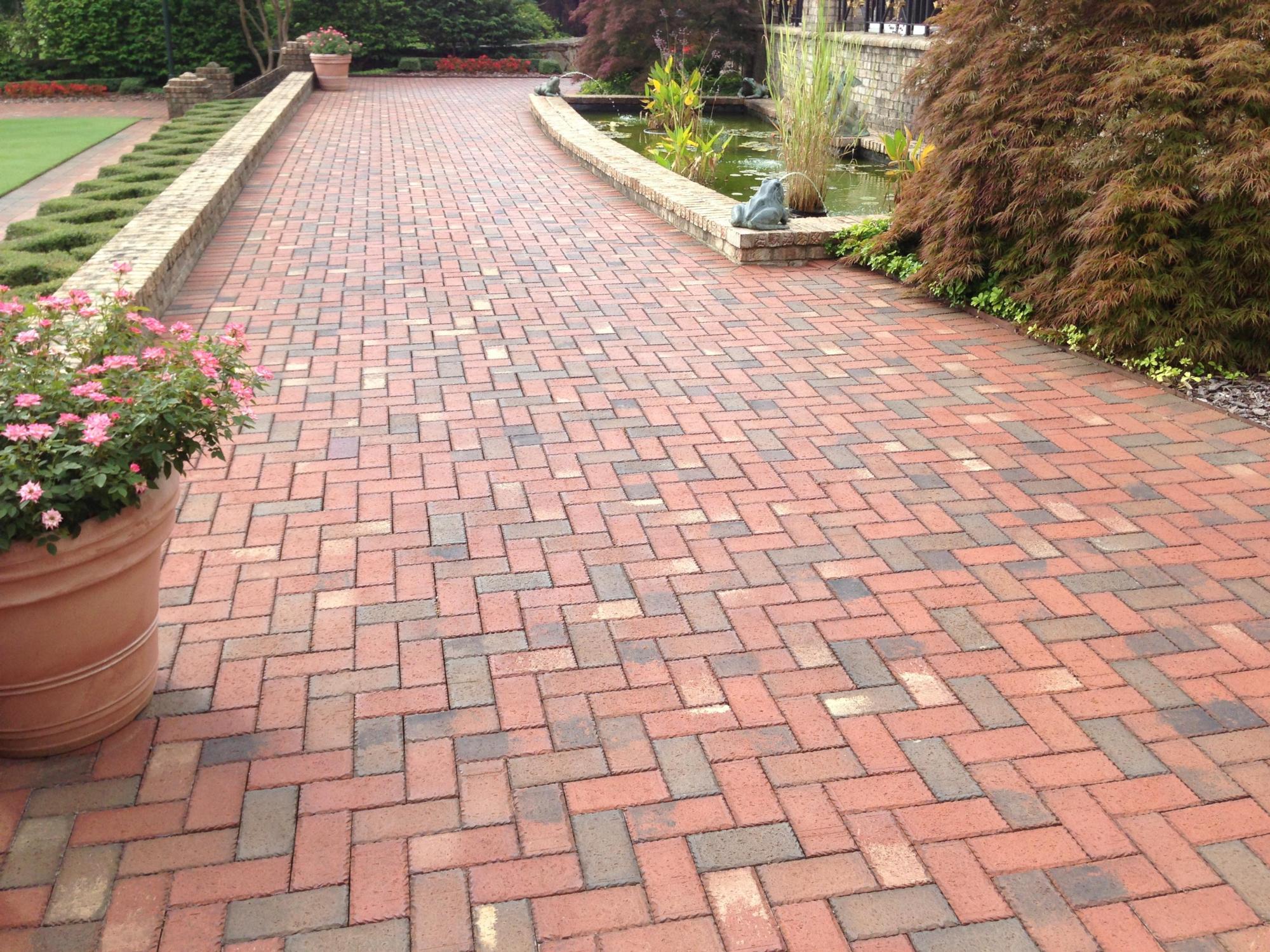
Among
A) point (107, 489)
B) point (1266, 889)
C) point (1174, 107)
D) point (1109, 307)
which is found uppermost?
point (1174, 107)

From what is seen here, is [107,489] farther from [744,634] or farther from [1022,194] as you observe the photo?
[1022,194]

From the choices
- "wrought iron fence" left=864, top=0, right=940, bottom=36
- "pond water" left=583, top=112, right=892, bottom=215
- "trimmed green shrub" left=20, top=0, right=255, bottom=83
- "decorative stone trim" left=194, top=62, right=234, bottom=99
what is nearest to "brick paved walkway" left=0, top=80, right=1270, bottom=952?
"pond water" left=583, top=112, right=892, bottom=215

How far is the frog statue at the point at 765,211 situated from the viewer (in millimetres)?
7289

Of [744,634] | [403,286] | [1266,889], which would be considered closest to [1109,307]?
[744,634]

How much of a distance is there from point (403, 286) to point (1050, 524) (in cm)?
424

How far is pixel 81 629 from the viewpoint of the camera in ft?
7.98

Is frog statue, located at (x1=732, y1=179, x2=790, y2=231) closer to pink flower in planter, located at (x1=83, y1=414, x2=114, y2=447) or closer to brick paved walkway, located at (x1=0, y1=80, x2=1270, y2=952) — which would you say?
brick paved walkway, located at (x1=0, y1=80, x2=1270, y2=952)

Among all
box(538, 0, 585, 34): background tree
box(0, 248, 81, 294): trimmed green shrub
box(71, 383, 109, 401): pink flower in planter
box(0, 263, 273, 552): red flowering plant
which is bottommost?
box(0, 248, 81, 294): trimmed green shrub

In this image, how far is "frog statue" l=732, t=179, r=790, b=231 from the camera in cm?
729

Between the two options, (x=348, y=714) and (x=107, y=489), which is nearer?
(x=107, y=489)

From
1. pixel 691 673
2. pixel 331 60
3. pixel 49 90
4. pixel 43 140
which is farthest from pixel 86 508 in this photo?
pixel 49 90

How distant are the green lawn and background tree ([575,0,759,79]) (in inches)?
286

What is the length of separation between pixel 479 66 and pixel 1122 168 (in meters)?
20.1

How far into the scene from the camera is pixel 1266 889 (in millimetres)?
2248
